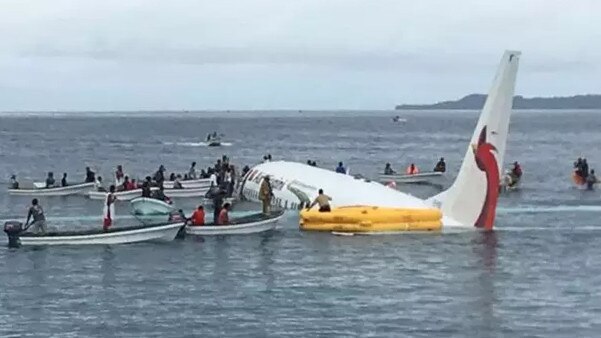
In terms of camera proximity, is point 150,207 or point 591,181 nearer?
point 150,207

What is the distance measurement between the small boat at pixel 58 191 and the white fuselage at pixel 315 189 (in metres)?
12.3

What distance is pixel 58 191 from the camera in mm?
70750

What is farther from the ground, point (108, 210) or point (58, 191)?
point (108, 210)

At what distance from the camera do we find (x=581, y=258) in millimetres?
42375

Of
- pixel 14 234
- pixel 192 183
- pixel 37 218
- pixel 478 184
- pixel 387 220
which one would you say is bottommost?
pixel 14 234

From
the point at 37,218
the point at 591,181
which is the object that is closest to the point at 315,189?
the point at 37,218

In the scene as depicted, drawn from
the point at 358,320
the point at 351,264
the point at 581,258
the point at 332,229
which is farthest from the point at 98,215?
the point at 358,320

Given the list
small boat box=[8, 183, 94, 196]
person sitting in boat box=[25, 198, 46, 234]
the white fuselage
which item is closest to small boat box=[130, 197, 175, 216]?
the white fuselage

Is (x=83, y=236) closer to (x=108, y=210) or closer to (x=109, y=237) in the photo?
(x=109, y=237)

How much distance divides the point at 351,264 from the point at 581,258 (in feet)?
29.5

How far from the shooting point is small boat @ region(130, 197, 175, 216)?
5059 cm

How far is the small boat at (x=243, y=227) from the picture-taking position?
46594 mm

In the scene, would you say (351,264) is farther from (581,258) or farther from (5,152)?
(5,152)

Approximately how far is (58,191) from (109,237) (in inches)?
1094
